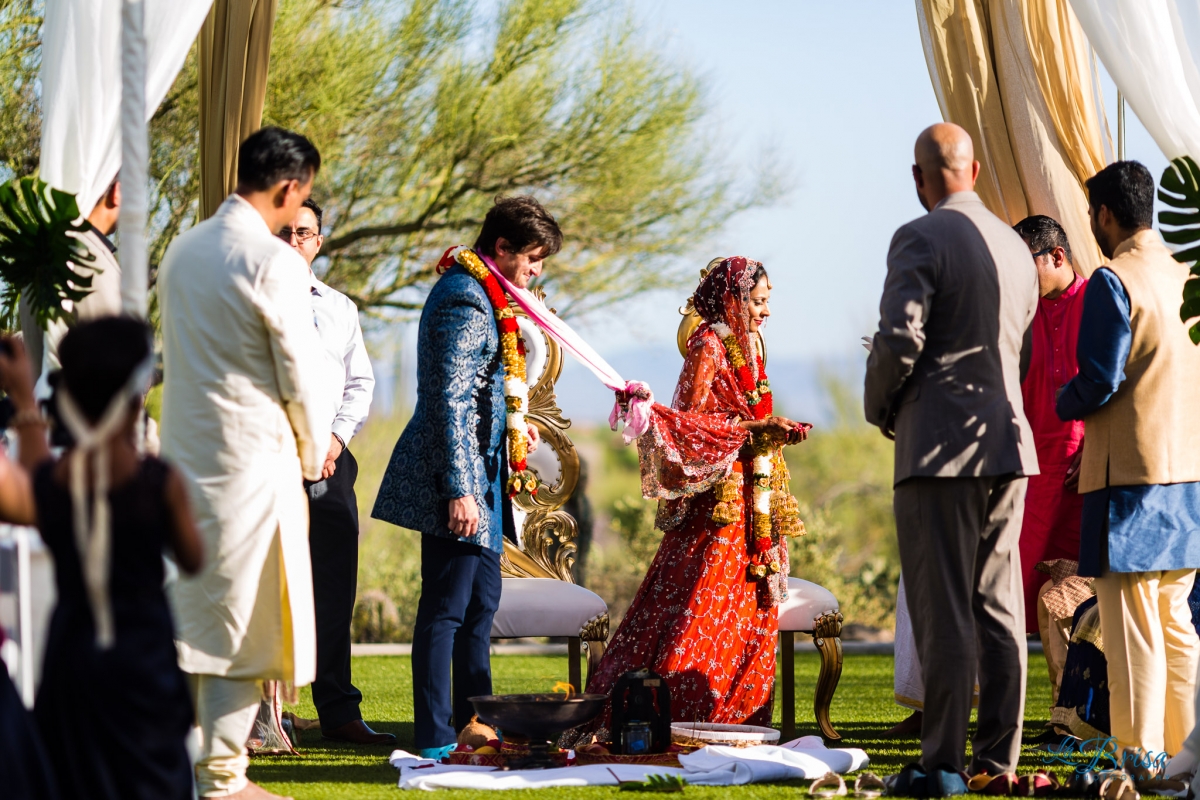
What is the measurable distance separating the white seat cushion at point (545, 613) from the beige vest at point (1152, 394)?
1987 mm

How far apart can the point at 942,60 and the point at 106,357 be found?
4.00m

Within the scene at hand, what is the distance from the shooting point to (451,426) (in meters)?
4.32

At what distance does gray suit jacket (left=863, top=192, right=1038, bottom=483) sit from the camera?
376cm

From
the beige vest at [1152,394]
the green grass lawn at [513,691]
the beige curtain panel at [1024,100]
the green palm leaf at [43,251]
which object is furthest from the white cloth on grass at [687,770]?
the beige curtain panel at [1024,100]

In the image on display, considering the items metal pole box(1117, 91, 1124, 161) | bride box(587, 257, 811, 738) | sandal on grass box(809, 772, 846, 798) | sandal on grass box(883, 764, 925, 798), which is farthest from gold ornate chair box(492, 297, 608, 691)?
metal pole box(1117, 91, 1124, 161)

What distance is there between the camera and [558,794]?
394 cm

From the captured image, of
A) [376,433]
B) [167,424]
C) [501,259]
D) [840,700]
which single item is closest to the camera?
[167,424]

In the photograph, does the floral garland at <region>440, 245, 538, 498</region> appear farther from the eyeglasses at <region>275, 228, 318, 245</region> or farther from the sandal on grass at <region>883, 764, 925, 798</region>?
the sandal on grass at <region>883, 764, 925, 798</region>

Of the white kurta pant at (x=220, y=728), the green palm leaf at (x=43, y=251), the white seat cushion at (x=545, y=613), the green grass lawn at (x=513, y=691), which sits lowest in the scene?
the green grass lawn at (x=513, y=691)

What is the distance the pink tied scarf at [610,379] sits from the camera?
466cm

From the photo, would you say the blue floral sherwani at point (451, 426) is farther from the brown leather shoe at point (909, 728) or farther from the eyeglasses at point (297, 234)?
the brown leather shoe at point (909, 728)

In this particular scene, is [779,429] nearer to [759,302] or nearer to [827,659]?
[759,302]

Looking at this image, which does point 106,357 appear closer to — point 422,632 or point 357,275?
point 422,632

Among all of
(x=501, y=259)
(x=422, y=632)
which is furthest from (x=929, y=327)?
(x=422, y=632)
